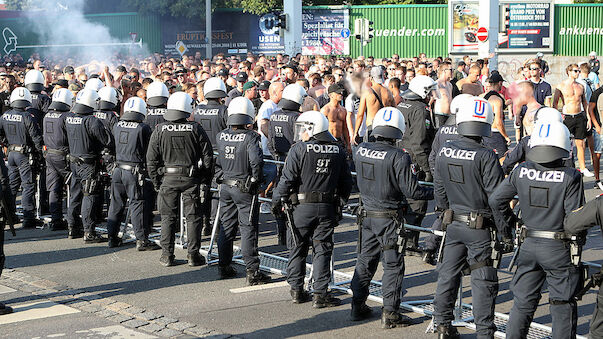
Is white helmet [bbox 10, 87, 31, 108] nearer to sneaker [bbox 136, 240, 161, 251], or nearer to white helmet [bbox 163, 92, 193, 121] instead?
sneaker [bbox 136, 240, 161, 251]

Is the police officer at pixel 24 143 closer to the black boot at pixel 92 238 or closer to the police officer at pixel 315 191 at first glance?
the black boot at pixel 92 238

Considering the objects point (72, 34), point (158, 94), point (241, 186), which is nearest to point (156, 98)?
point (158, 94)

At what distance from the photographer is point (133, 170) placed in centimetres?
1091

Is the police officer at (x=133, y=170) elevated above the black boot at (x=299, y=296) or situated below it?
above

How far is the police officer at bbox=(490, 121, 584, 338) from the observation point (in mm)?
6301

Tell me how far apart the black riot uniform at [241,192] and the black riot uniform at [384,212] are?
1.68 metres

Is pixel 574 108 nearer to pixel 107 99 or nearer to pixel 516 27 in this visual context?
pixel 107 99

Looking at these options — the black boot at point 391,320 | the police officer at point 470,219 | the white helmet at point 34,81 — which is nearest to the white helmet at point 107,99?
the white helmet at point 34,81

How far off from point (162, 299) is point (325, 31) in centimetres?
3334

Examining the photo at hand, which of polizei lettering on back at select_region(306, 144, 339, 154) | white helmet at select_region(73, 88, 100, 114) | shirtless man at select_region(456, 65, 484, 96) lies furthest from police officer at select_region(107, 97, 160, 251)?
shirtless man at select_region(456, 65, 484, 96)

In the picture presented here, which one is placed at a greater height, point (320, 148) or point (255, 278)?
point (320, 148)

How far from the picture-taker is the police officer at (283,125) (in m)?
11.3

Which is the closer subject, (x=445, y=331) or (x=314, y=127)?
(x=445, y=331)

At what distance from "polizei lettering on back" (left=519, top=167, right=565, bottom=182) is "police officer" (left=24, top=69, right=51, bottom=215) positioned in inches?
334
